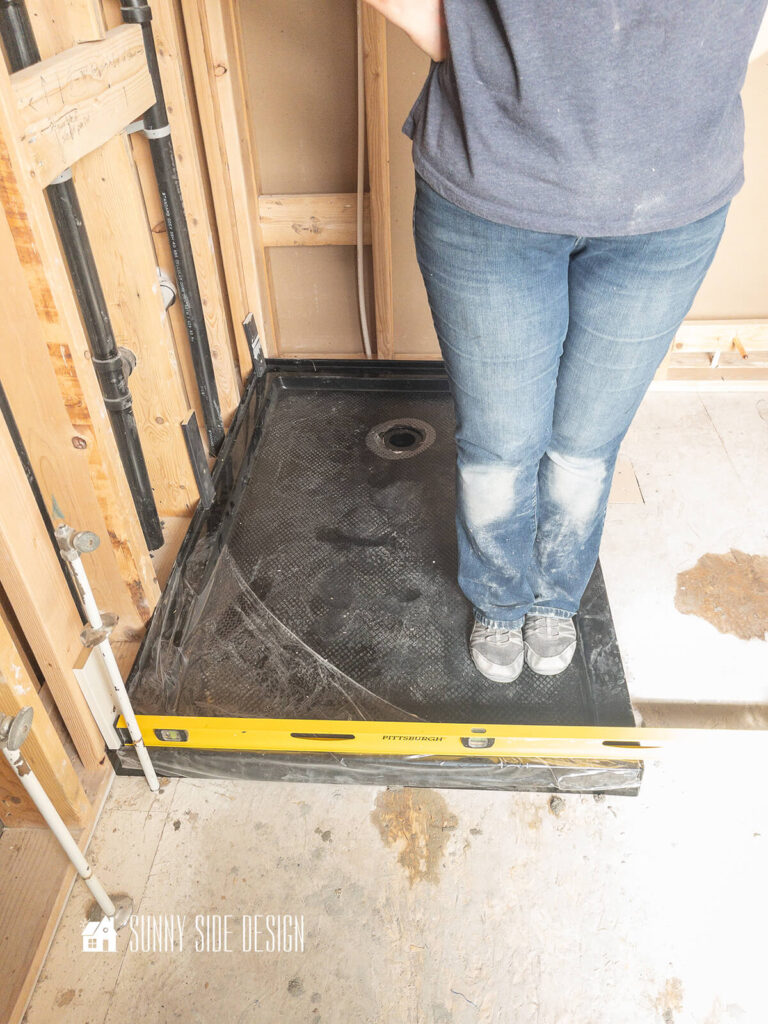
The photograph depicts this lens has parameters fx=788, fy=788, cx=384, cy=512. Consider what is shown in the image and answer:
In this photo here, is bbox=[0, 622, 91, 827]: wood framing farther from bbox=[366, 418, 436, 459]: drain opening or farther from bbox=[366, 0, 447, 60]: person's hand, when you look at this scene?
bbox=[366, 418, 436, 459]: drain opening

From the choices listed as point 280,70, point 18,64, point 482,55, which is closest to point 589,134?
point 482,55

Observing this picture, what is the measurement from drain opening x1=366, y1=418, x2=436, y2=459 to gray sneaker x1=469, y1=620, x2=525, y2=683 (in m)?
0.64

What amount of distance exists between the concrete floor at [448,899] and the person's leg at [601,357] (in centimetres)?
39

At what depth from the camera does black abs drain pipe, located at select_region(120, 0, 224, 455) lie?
1445 mm

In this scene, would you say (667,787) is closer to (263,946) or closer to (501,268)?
(263,946)

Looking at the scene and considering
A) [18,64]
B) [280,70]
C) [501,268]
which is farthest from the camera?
[280,70]

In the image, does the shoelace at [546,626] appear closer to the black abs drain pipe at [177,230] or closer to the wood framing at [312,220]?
the black abs drain pipe at [177,230]

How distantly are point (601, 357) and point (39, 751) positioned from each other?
0.97m

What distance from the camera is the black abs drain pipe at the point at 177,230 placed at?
4.74 ft

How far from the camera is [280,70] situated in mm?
1893

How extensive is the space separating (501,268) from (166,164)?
931mm

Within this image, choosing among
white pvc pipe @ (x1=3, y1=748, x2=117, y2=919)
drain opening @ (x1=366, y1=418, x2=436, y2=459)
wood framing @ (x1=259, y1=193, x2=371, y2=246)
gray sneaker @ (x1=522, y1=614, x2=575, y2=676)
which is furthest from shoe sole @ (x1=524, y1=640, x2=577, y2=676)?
wood framing @ (x1=259, y1=193, x2=371, y2=246)

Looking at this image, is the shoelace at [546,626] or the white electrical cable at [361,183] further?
the white electrical cable at [361,183]

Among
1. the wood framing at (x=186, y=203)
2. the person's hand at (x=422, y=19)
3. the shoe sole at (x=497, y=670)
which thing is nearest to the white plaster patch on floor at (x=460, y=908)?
the shoe sole at (x=497, y=670)
